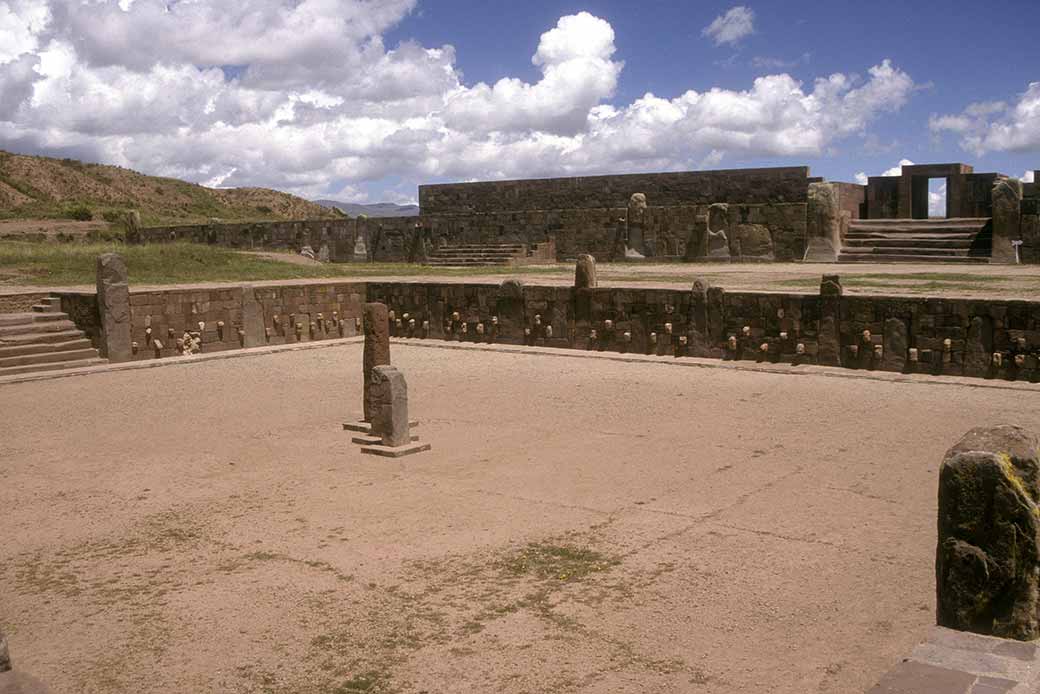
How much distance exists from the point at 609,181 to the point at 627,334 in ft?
47.0

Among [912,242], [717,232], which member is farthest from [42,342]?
[912,242]

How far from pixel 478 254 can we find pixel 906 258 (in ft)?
33.9

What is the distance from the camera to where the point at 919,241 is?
66.4 ft

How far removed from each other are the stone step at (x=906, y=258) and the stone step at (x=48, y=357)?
576 inches

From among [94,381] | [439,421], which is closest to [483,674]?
[439,421]

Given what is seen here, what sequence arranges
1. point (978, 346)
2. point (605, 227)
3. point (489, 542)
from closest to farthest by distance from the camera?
point (489, 542)
point (978, 346)
point (605, 227)

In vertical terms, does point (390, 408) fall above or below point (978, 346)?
below

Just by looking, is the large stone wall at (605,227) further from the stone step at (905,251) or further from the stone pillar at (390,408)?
the stone pillar at (390,408)

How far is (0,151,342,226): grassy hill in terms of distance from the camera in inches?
1609

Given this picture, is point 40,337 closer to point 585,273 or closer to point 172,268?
point 172,268

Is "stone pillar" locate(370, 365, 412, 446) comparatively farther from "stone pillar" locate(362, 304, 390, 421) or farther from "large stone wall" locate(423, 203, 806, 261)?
"large stone wall" locate(423, 203, 806, 261)

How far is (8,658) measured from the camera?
12.2 feet

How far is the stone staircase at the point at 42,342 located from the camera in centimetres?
1266

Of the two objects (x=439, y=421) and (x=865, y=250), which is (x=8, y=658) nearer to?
(x=439, y=421)
